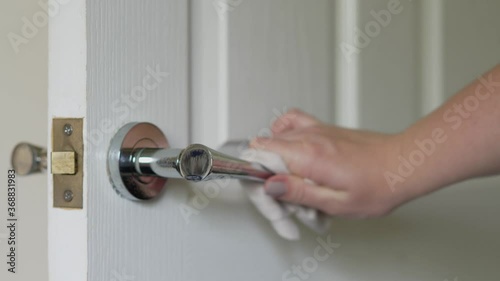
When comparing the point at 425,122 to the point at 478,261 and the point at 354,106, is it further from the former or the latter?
the point at 478,261

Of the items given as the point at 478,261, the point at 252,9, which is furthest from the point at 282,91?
the point at 478,261

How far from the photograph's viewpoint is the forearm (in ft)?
1.31


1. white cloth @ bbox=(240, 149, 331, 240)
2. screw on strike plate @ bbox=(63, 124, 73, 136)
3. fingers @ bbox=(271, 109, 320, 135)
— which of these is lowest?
white cloth @ bbox=(240, 149, 331, 240)

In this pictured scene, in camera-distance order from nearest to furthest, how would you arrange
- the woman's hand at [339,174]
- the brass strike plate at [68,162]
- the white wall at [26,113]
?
the brass strike plate at [68,162] → the woman's hand at [339,174] → the white wall at [26,113]

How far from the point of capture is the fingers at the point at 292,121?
47cm

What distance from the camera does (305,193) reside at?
17.0 inches

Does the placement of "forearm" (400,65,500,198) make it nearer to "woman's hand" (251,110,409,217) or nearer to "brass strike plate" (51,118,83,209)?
"woman's hand" (251,110,409,217)

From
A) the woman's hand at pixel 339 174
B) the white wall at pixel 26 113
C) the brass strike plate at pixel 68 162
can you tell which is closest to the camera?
the brass strike plate at pixel 68 162

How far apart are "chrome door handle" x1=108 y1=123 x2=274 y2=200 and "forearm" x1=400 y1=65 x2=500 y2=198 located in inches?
5.6

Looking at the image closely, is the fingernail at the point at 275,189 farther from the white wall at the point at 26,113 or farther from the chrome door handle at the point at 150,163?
the white wall at the point at 26,113

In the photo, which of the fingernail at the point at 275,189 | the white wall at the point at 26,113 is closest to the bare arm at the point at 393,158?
the fingernail at the point at 275,189

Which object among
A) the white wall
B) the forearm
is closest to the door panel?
the forearm

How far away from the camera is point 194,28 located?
411mm

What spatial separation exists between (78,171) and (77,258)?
0.05 meters
